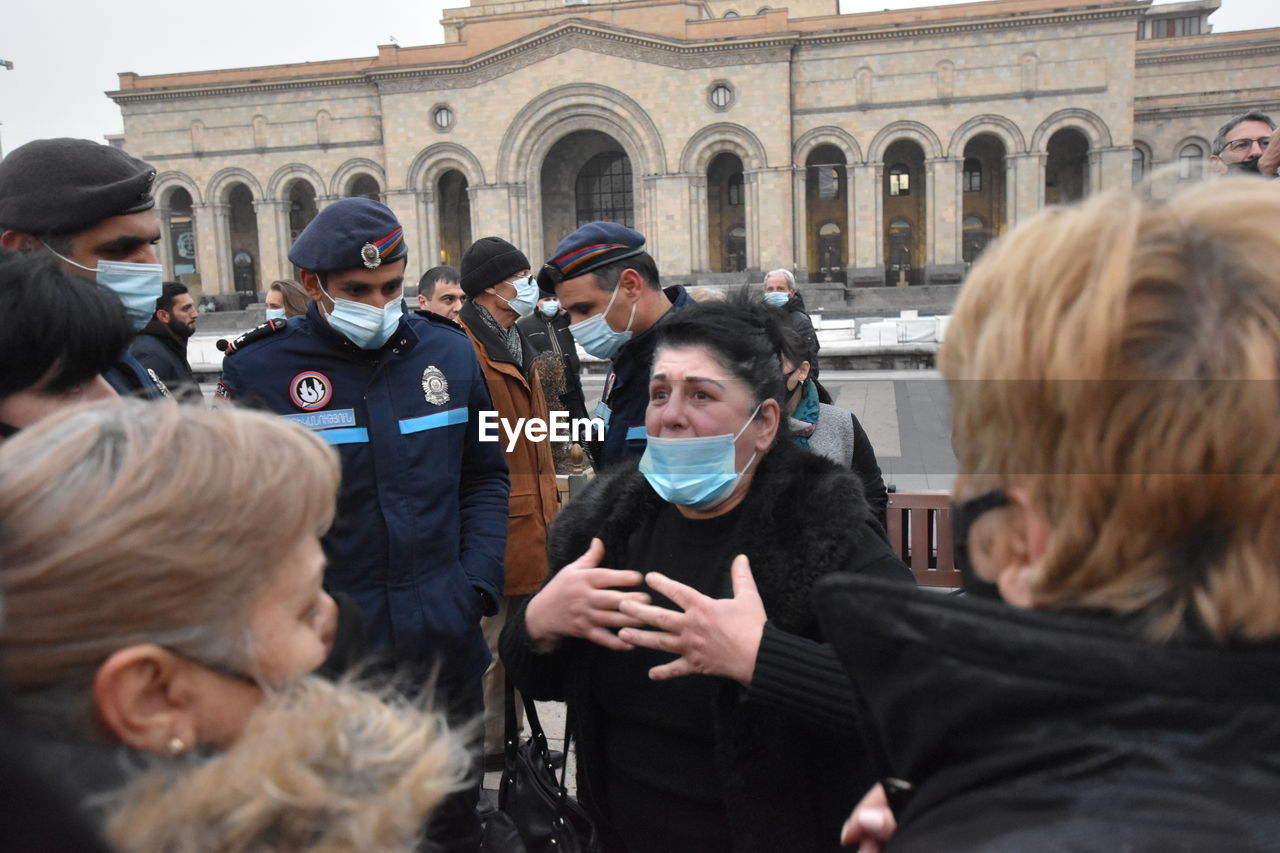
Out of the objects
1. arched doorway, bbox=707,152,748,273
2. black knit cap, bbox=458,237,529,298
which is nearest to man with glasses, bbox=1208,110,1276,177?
black knit cap, bbox=458,237,529,298

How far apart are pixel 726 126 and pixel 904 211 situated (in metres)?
10.4

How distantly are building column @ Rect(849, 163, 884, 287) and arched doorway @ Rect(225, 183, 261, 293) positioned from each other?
29.4 m

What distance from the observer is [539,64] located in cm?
3716

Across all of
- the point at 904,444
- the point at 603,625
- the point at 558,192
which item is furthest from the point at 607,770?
the point at 558,192

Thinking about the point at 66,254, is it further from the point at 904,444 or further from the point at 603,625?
A: the point at 904,444

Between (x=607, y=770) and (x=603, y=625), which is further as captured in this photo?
(x=607, y=770)

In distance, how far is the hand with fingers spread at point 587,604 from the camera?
202cm

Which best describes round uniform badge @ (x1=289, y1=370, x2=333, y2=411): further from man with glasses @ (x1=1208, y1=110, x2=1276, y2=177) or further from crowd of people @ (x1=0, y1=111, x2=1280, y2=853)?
man with glasses @ (x1=1208, y1=110, x2=1276, y2=177)

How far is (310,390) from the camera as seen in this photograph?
9.68 ft

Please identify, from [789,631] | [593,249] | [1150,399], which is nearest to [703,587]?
[789,631]

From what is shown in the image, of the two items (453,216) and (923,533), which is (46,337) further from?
(453,216)

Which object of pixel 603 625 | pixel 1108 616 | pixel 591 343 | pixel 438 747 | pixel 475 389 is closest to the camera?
pixel 1108 616

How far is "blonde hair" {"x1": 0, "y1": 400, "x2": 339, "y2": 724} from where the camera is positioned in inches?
38.3

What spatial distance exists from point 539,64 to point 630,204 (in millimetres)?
8030
